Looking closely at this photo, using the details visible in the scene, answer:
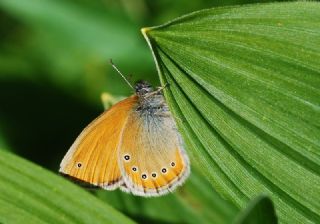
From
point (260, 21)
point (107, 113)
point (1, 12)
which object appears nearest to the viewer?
point (260, 21)

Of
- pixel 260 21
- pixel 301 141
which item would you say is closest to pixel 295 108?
pixel 301 141

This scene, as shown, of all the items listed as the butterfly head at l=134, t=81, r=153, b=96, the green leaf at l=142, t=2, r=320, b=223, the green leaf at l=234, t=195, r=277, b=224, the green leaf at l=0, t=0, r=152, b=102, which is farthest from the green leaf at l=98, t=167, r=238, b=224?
the green leaf at l=0, t=0, r=152, b=102

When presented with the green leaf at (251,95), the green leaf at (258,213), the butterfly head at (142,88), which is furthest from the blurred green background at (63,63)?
the green leaf at (258,213)

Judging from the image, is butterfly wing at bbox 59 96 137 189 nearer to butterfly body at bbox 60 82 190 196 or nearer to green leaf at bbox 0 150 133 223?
butterfly body at bbox 60 82 190 196

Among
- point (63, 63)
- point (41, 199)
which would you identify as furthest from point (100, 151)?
point (63, 63)

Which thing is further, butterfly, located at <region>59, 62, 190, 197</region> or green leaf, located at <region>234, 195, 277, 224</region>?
butterfly, located at <region>59, 62, 190, 197</region>

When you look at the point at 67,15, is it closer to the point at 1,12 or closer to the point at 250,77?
the point at 1,12
